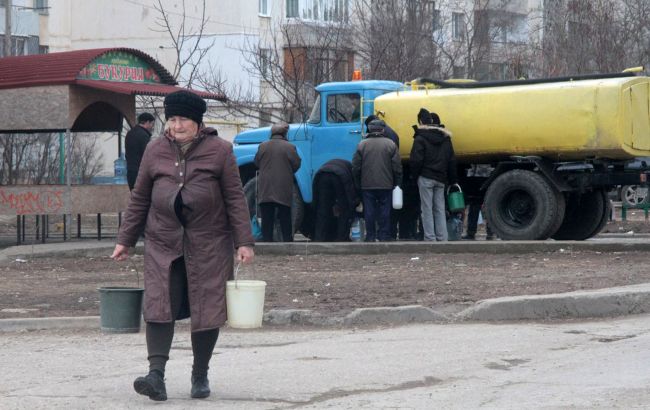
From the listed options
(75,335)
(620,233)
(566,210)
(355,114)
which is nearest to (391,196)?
(355,114)

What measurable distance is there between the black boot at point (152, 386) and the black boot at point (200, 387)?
0.21 meters

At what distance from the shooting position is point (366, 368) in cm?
902

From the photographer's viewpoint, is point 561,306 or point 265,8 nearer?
point 561,306

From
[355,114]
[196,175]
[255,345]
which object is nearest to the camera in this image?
[196,175]

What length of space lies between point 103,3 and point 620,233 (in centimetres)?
3663

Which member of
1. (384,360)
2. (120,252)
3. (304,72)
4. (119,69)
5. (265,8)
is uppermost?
(265,8)

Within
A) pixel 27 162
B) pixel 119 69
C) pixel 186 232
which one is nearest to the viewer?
pixel 186 232

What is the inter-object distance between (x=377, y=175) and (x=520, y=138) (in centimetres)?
213

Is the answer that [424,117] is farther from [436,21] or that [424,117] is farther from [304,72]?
[436,21]

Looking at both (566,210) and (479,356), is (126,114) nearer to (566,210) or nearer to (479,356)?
(566,210)

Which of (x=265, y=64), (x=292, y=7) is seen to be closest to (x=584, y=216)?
(x=265, y=64)

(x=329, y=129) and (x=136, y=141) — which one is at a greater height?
(x=329, y=129)

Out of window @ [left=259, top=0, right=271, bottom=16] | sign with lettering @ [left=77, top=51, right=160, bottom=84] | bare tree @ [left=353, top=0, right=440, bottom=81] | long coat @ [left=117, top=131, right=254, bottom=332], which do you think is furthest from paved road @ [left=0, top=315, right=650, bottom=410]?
window @ [left=259, top=0, right=271, bottom=16]

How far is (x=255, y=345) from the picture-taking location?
10.4 m
